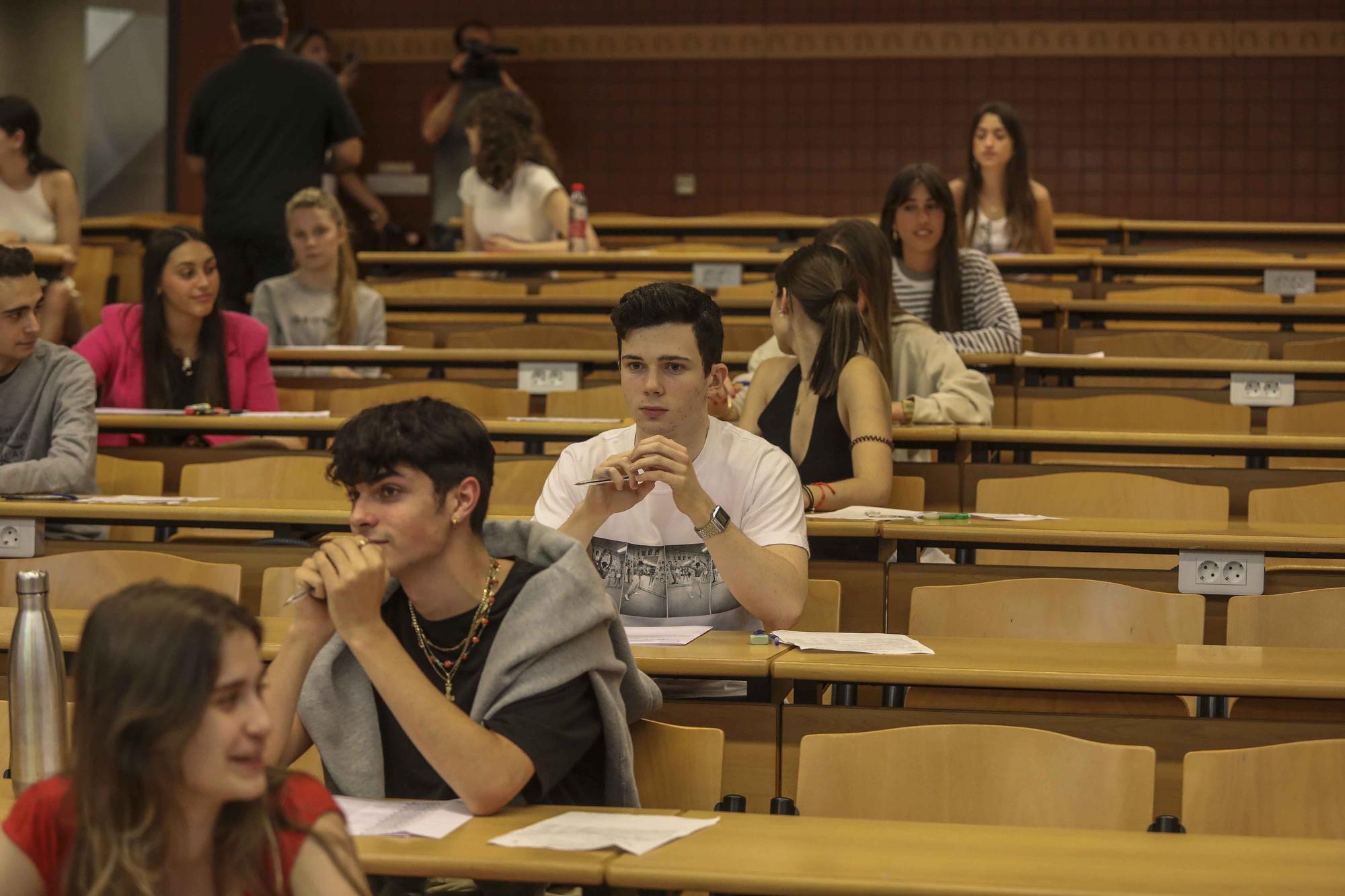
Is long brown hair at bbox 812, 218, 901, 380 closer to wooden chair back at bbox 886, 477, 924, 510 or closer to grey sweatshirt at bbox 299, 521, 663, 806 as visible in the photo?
wooden chair back at bbox 886, 477, 924, 510

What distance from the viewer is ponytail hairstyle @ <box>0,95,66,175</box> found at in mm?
5965

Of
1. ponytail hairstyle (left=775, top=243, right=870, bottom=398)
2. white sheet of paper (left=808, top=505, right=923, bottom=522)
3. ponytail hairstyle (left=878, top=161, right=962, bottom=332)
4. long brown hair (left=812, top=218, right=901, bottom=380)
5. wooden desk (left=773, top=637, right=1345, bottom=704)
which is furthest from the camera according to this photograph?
ponytail hairstyle (left=878, top=161, right=962, bottom=332)

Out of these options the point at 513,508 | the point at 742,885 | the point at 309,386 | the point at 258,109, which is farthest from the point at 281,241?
the point at 742,885

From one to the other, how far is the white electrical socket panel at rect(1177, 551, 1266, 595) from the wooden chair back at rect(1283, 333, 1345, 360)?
7.85ft

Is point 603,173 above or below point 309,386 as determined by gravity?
above

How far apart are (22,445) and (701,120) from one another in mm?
6542

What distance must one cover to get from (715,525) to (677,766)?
0.56 metres

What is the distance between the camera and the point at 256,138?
6.13 metres

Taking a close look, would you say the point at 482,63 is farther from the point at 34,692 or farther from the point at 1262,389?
the point at 34,692

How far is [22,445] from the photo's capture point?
12.8 feet

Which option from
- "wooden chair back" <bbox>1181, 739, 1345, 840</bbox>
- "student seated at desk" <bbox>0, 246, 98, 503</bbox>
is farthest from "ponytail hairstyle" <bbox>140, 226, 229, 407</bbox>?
"wooden chair back" <bbox>1181, 739, 1345, 840</bbox>

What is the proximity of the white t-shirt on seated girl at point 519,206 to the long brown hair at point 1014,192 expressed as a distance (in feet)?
5.55

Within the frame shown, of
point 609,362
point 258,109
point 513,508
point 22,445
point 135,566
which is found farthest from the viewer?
point 258,109

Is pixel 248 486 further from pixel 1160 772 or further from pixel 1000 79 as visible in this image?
pixel 1000 79
